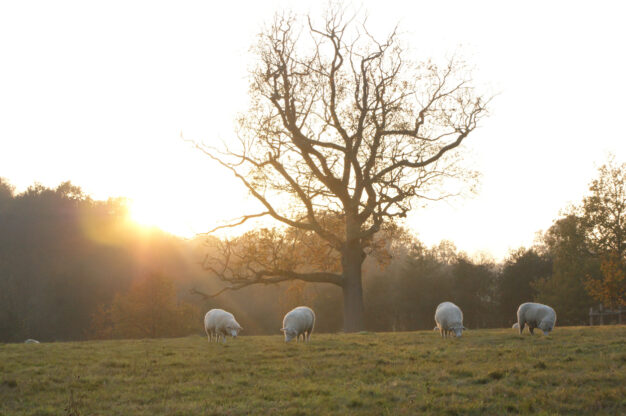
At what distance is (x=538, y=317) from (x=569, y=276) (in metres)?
36.5

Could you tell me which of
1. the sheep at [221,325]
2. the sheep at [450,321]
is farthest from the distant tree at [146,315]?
the sheep at [450,321]

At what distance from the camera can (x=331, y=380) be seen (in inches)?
458

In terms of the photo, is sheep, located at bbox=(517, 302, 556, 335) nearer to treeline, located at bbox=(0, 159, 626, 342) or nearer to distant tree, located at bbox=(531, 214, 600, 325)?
treeline, located at bbox=(0, 159, 626, 342)

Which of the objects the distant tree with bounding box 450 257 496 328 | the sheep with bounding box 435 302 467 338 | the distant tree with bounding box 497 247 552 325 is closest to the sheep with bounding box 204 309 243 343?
the sheep with bounding box 435 302 467 338

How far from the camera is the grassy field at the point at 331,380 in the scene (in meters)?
9.27

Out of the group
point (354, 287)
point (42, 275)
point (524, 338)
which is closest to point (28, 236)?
point (42, 275)

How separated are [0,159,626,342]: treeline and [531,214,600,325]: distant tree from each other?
0.10 m

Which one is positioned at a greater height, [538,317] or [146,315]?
[538,317]

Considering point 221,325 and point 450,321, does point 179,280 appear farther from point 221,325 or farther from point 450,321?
point 450,321

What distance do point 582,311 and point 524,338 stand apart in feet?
127

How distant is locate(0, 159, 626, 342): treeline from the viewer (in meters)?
51.8

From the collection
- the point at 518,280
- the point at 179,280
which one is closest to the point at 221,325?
the point at 518,280

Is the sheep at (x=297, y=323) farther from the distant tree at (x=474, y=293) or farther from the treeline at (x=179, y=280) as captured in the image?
the distant tree at (x=474, y=293)

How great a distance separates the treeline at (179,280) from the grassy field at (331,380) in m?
34.4
